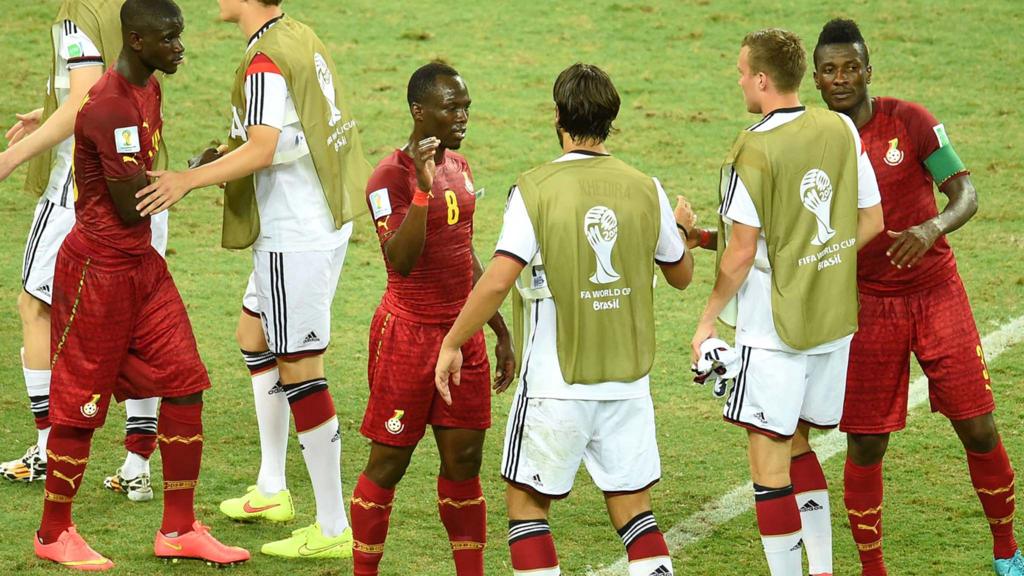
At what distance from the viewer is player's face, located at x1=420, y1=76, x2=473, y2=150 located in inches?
203

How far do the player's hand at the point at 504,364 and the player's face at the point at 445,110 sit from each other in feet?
2.52

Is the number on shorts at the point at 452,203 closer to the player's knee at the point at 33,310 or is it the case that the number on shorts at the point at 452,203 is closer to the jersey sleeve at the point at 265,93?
the jersey sleeve at the point at 265,93

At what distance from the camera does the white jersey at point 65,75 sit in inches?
248

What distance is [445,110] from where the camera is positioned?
518 cm

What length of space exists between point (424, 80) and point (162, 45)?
1045mm

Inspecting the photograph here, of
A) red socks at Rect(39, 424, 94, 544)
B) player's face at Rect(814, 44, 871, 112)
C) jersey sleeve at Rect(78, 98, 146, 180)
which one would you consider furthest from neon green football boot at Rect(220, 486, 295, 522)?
player's face at Rect(814, 44, 871, 112)

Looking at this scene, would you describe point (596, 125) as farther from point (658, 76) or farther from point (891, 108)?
point (658, 76)

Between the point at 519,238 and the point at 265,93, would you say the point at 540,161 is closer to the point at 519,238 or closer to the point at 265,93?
the point at 265,93

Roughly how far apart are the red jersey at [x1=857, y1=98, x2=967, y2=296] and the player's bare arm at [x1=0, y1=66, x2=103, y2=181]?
304 centimetres

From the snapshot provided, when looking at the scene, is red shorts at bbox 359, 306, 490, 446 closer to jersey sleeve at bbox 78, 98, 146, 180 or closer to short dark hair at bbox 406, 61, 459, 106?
short dark hair at bbox 406, 61, 459, 106

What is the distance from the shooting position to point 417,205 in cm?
495

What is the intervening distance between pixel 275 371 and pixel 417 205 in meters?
1.79

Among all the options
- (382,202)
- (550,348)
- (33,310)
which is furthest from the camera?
(33,310)

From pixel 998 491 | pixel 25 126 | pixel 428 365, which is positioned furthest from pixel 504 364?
pixel 25 126
